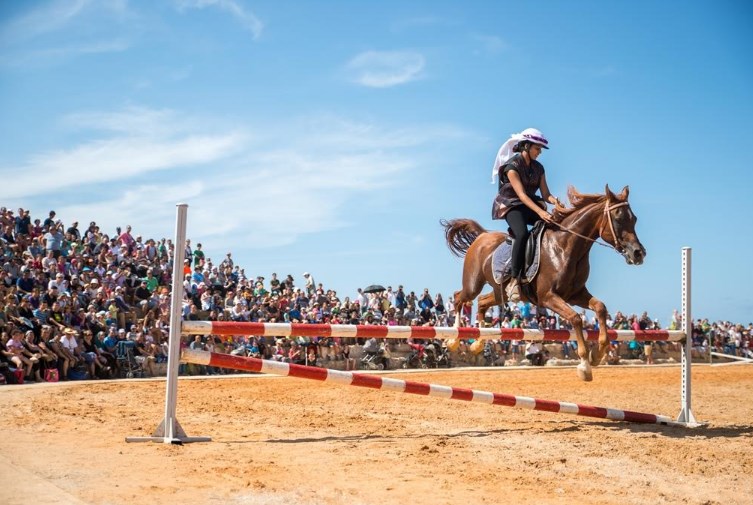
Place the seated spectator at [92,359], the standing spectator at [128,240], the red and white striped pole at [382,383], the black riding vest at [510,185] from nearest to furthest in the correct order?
the red and white striped pole at [382,383]
the black riding vest at [510,185]
the seated spectator at [92,359]
the standing spectator at [128,240]

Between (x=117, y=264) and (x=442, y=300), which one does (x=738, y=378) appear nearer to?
(x=442, y=300)

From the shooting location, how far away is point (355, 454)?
6629 mm

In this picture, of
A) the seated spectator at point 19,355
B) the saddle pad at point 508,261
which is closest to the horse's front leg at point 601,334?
the saddle pad at point 508,261

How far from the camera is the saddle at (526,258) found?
369 inches

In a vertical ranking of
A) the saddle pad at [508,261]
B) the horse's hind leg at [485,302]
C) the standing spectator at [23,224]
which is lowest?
the horse's hind leg at [485,302]

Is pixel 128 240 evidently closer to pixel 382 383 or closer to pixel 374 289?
pixel 374 289

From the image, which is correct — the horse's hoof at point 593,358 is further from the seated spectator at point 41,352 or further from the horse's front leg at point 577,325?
the seated spectator at point 41,352

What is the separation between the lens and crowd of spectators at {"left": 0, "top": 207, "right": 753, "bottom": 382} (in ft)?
53.0

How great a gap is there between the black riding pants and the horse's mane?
0.26m

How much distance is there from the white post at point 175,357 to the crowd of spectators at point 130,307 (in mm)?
7451

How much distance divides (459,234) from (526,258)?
84.0 inches

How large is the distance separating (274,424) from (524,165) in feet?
14.6

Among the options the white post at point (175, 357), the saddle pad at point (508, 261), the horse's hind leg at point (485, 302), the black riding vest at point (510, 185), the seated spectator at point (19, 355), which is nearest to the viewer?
the white post at point (175, 357)

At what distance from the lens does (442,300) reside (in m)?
26.6
